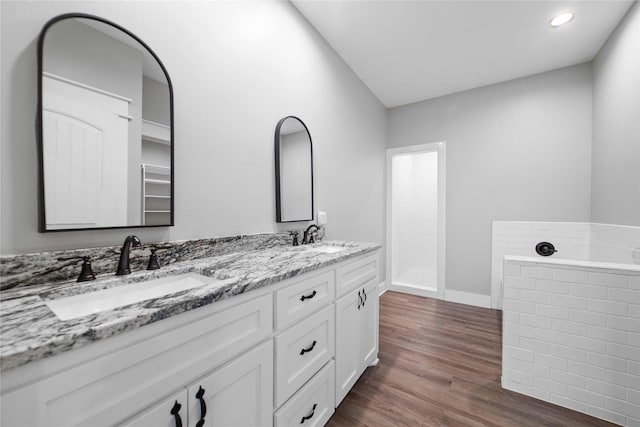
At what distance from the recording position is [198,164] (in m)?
1.35

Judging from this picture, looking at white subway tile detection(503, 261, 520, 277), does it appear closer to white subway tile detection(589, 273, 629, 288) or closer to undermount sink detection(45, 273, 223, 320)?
white subway tile detection(589, 273, 629, 288)

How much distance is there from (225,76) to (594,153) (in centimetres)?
350

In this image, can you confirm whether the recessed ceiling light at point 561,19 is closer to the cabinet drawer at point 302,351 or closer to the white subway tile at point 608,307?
the white subway tile at point 608,307

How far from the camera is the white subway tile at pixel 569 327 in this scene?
1510mm

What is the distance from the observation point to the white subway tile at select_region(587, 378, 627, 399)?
4.67 ft

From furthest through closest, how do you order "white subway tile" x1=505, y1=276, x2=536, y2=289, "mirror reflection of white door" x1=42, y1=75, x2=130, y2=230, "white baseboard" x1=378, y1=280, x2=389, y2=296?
"white baseboard" x1=378, y1=280, x2=389, y2=296 < "white subway tile" x1=505, y1=276, x2=536, y2=289 < "mirror reflection of white door" x1=42, y1=75, x2=130, y2=230

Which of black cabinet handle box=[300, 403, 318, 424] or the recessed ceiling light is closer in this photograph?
black cabinet handle box=[300, 403, 318, 424]

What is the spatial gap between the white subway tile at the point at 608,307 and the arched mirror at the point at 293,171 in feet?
6.18

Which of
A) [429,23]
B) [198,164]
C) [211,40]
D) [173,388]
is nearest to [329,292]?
[173,388]

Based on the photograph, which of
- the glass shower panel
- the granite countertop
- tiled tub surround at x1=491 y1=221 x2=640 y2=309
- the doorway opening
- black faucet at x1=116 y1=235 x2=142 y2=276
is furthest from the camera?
the glass shower panel

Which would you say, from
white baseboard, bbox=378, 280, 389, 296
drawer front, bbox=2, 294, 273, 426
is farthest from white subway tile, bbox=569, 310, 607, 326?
white baseboard, bbox=378, 280, 389, 296

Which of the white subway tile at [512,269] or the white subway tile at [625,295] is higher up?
the white subway tile at [512,269]

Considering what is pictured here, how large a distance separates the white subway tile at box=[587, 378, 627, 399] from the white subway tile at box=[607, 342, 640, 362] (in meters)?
0.19

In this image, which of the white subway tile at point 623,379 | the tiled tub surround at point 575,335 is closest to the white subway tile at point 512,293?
the tiled tub surround at point 575,335
